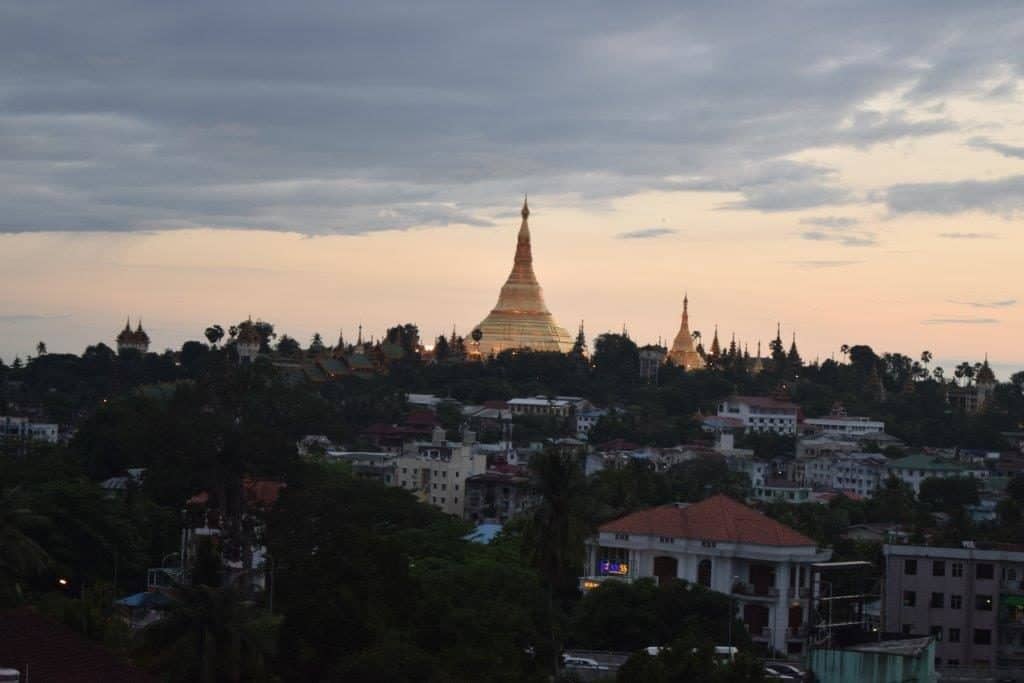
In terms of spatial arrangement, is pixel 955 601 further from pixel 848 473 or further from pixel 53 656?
pixel 848 473

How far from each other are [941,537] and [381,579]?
34.2 m

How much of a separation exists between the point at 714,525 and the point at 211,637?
27.0 meters

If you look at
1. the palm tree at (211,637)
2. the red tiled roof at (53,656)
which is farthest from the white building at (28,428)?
the red tiled roof at (53,656)

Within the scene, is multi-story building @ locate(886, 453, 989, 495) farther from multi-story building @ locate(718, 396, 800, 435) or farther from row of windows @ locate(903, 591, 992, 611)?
row of windows @ locate(903, 591, 992, 611)

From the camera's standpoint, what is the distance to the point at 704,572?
49.7 m

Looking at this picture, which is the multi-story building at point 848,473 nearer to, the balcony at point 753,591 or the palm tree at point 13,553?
the balcony at point 753,591

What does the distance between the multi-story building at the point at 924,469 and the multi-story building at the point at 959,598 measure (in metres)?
50.3

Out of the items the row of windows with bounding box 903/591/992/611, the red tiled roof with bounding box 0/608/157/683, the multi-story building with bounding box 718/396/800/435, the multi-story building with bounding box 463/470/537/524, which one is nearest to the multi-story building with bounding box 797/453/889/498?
the multi-story building with bounding box 718/396/800/435

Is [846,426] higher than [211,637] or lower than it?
higher

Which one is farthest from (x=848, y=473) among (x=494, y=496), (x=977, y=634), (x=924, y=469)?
(x=977, y=634)

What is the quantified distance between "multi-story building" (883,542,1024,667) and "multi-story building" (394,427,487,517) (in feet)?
126

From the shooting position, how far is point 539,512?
1785 inches

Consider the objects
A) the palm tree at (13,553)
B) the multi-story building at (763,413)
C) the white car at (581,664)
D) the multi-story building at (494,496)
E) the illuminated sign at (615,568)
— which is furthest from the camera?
the multi-story building at (763,413)

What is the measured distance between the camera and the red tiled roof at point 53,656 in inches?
840
